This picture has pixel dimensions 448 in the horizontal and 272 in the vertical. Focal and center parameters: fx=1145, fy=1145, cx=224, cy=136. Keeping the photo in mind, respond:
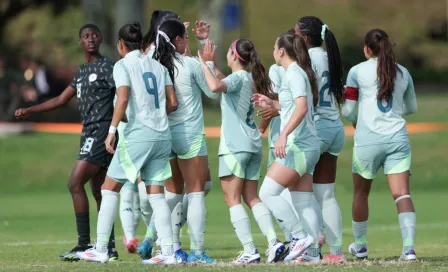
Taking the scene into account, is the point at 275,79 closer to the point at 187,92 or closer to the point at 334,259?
the point at 187,92

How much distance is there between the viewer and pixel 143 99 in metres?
10.4

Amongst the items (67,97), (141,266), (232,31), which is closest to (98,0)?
(67,97)

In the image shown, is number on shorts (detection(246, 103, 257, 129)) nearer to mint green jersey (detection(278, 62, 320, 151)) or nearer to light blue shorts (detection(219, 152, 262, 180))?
light blue shorts (detection(219, 152, 262, 180))

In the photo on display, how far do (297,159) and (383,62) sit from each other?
1281mm

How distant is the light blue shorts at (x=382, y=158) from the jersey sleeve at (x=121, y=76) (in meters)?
2.30

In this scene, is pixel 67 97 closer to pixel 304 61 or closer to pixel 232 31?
pixel 304 61

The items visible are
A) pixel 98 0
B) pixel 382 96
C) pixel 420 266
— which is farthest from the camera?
pixel 98 0

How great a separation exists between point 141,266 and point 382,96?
2726 millimetres

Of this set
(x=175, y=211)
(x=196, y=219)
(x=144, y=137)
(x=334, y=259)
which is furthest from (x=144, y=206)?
(x=334, y=259)

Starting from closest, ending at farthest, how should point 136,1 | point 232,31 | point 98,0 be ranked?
point 136,1 < point 98,0 < point 232,31

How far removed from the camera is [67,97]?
39.5 feet

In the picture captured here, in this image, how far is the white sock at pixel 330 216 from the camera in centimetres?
1092

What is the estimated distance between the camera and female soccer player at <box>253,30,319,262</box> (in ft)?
33.6

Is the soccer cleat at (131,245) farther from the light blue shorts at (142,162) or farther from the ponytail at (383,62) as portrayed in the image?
the ponytail at (383,62)
